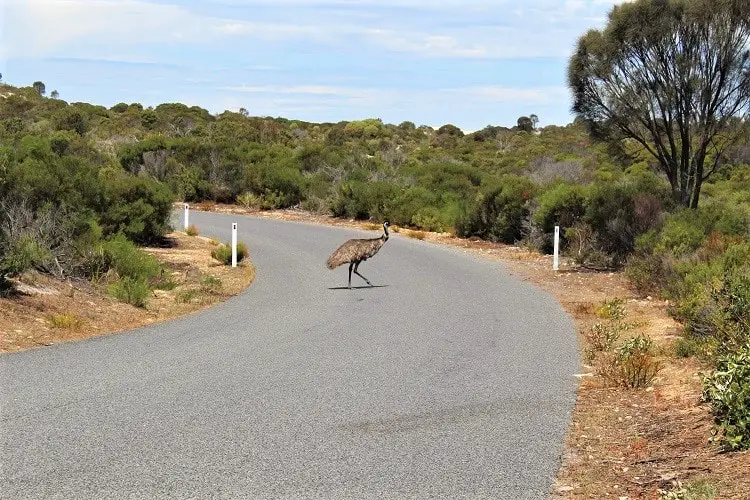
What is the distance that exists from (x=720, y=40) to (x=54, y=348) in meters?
16.8

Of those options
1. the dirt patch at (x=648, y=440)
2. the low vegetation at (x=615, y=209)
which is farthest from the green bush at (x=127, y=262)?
the dirt patch at (x=648, y=440)

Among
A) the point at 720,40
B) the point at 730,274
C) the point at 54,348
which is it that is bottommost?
the point at 54,348

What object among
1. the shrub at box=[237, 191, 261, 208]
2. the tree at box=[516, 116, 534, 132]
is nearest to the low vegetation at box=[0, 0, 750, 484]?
the shrub at box=[237, 191, 261, 208]

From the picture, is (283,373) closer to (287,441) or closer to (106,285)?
(287,441)

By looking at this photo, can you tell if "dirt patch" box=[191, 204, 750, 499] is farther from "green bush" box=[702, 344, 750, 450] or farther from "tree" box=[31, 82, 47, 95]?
"tree" box=[31, 82, 47, 95]

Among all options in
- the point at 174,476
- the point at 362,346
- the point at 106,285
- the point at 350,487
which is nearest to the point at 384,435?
the point at 350,487

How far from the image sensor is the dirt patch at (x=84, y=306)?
1200 cm

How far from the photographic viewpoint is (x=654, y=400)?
29.0ft

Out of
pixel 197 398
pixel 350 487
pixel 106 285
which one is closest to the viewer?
pixel 350 487

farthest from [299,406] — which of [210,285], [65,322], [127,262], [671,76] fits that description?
[671,76]

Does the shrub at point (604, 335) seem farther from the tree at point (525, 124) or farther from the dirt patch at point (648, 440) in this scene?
the tree at point (525, 124)

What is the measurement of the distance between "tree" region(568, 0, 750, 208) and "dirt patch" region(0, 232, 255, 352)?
10.3 m

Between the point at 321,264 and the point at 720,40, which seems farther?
the point at 321,264

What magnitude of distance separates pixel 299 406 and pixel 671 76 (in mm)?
15968
